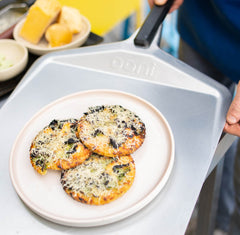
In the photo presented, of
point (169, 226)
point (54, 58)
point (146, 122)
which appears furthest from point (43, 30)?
point (169, 226)

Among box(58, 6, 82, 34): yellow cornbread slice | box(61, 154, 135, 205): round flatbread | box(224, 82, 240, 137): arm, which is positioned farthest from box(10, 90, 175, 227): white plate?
box(58, 6, 82, 34): yellow cornbread slice

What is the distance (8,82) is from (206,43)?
2.41 ft

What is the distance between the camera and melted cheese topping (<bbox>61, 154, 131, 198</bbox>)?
553 mm

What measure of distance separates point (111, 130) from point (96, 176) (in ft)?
0.38

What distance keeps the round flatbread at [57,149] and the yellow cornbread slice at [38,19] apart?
20.0 inches

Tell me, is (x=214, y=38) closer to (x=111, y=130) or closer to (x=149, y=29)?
(x=149, y=29)

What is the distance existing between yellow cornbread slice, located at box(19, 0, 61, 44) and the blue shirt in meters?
0.52

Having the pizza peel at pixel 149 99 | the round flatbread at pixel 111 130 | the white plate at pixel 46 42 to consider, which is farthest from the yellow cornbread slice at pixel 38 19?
the round flatbread at pixel 111 130

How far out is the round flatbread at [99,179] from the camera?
544 millimetres

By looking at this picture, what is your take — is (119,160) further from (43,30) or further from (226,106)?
(43,30)

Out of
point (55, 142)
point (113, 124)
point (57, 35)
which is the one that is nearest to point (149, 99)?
point (113, 124)

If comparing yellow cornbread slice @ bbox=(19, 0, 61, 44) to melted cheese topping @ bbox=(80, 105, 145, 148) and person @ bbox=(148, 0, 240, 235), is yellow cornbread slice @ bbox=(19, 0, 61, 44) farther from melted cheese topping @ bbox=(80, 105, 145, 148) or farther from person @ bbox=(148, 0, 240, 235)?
melted cheese topping @ bbox=(80, 105, 145, 148)

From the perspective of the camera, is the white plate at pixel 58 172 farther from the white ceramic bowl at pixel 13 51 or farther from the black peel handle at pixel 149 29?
the white ceramic bowl at pixel 13 51

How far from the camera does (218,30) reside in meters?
1.06
